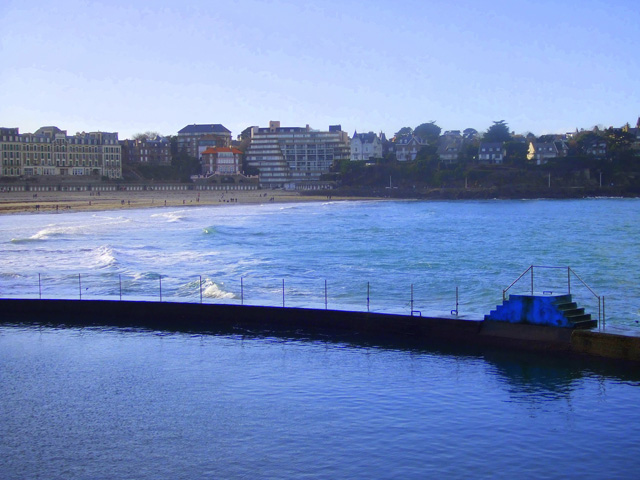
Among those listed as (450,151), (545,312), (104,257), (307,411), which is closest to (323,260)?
(104,257)

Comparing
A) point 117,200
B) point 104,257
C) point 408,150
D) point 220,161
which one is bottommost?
point 104,257

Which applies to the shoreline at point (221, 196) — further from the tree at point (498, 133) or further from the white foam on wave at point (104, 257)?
the white foam on wave at point (104, 257)

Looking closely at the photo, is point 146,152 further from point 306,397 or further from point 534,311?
point 306,397

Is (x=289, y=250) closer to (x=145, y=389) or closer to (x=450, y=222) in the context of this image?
(x=145, y=389)

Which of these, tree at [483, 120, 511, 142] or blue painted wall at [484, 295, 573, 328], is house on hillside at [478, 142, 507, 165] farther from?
blue painted wall at [484, 295, 573, 328]

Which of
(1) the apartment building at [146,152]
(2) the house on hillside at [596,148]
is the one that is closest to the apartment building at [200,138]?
(1) the apartment building at [146,152]

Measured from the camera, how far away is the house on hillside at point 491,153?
146 meters

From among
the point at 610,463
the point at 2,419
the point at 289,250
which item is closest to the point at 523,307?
the point at 610,463

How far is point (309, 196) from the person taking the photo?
455ft

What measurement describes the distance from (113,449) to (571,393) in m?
8.53

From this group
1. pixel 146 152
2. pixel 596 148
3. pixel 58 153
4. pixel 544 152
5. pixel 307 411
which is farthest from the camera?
pixel 146 152

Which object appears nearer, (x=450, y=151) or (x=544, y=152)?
(x=544, y=152)

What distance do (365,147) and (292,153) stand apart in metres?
16.2

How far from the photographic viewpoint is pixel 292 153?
169 metres
